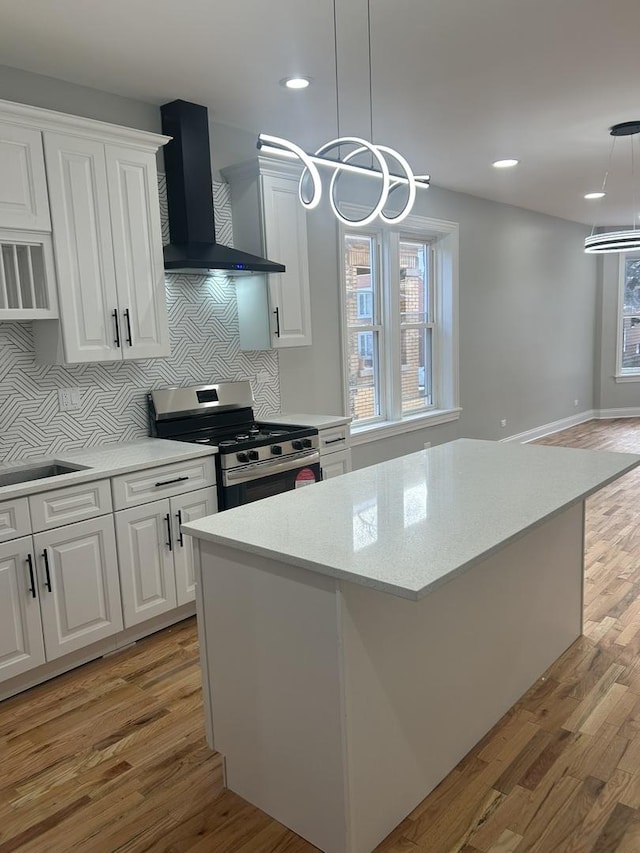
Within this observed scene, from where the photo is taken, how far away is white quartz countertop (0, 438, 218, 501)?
2.70m

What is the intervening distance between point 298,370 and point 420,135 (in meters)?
1.78

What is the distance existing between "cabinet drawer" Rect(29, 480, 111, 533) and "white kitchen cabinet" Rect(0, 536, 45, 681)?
0.11 meters

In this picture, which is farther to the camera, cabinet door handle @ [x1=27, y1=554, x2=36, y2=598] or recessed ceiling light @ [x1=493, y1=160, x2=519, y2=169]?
recessed ceiling light @ [x1=493, y1=160, x2=519, y2=169]

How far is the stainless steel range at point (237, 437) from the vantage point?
11.3 ft

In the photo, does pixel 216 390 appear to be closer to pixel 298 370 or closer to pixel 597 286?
pixel 298 370

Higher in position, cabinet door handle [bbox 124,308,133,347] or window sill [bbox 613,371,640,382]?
cabinet door handle [bbox 124,308,133,347]

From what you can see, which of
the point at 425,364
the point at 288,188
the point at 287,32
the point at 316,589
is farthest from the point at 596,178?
the point at 316,589

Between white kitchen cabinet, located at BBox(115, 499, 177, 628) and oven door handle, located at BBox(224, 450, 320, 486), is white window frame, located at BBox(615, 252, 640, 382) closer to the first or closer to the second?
oven door handle, located at BBox(224, 450, 320, 486)

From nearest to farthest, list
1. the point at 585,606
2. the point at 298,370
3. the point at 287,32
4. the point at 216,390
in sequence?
the point at 287,32 → the point at 585,606 → the point at 216,390 → the point at 298,370

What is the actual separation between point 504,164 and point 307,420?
278cm

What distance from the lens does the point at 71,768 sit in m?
2.27

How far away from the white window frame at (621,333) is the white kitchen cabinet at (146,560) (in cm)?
832

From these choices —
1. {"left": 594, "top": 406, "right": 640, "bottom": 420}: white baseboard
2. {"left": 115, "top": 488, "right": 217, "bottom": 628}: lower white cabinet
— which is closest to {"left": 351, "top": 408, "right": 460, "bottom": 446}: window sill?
{"left": 115, "top": 488, "right": 217, "bottom": 628}: lower white cabinet

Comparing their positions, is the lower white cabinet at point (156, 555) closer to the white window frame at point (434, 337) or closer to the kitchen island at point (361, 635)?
the kitchen island at point (361, 635)
